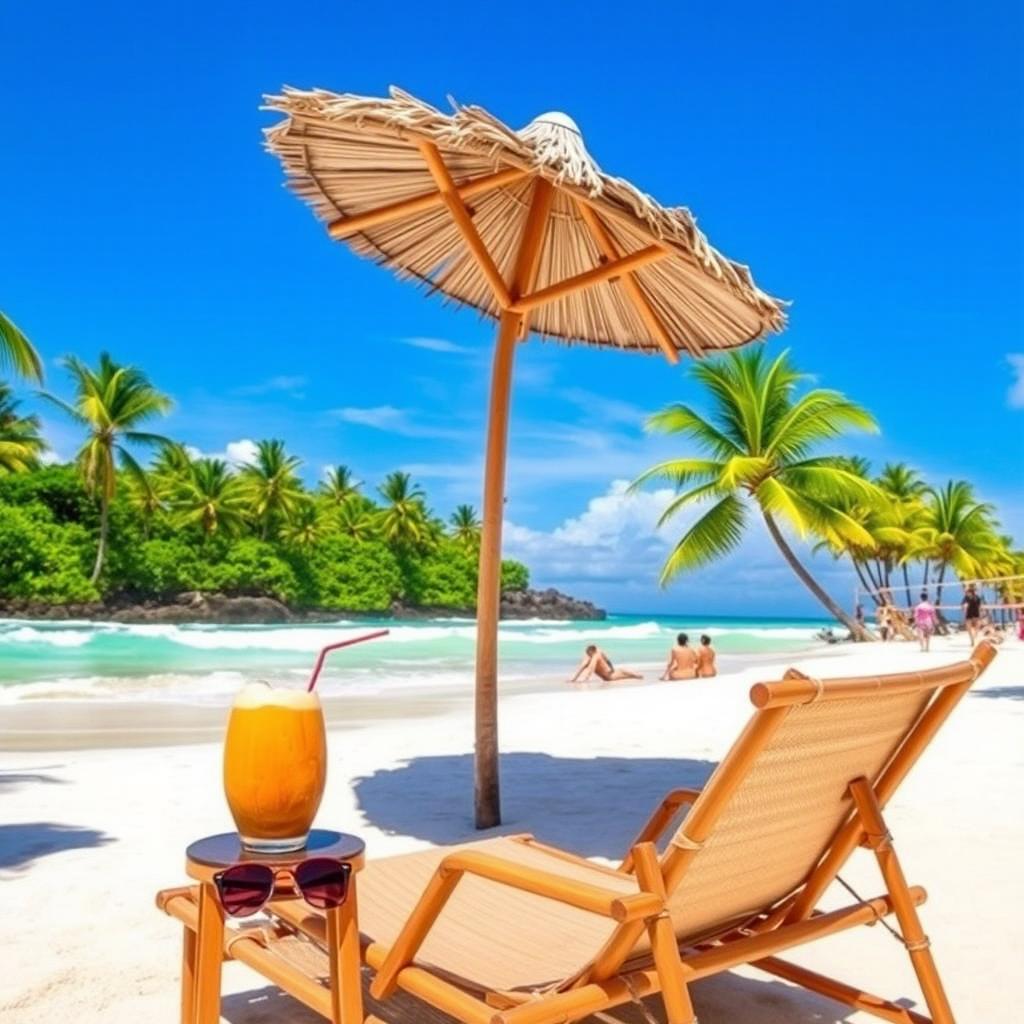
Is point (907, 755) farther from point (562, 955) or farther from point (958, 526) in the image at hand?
point (958, 526)

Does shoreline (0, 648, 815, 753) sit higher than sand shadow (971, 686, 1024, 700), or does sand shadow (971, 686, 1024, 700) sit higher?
sand shadow (971, 686, 1024, 700)

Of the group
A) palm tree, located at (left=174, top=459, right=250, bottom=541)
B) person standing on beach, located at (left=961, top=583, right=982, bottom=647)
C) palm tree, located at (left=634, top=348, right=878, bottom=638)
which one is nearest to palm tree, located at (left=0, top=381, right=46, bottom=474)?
palm tree, located at (left=174, top=459, right=250, bottom=541)

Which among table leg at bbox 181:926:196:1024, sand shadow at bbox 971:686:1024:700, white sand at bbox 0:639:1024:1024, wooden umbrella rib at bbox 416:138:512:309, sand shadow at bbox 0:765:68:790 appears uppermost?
wooden umbrella rib at bbox 416:138:512:309

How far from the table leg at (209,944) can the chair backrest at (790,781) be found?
0.72 m

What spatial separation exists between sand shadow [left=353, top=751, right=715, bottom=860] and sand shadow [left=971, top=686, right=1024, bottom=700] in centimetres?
470

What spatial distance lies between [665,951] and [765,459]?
738 inches

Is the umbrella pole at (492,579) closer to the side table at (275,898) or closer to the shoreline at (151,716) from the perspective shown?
the side table at (275,898)

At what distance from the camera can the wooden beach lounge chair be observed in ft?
5.63

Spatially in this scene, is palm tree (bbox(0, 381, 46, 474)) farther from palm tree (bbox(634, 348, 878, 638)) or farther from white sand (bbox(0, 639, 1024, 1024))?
white sand (bbox(0, 639, 1024, 1024))

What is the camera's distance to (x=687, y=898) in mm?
1848

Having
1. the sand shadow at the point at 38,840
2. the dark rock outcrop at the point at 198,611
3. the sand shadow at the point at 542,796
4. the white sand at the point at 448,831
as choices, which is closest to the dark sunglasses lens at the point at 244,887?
the white sand at the point at 448,831

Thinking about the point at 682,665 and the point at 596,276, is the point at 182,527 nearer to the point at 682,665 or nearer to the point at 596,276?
the point at 682,665

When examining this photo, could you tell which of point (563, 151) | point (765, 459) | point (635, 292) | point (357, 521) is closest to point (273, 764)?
point (563, 151)

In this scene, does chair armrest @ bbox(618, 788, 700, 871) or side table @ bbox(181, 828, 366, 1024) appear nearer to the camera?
side table @ bbox(181, 828, 366, 1024)
